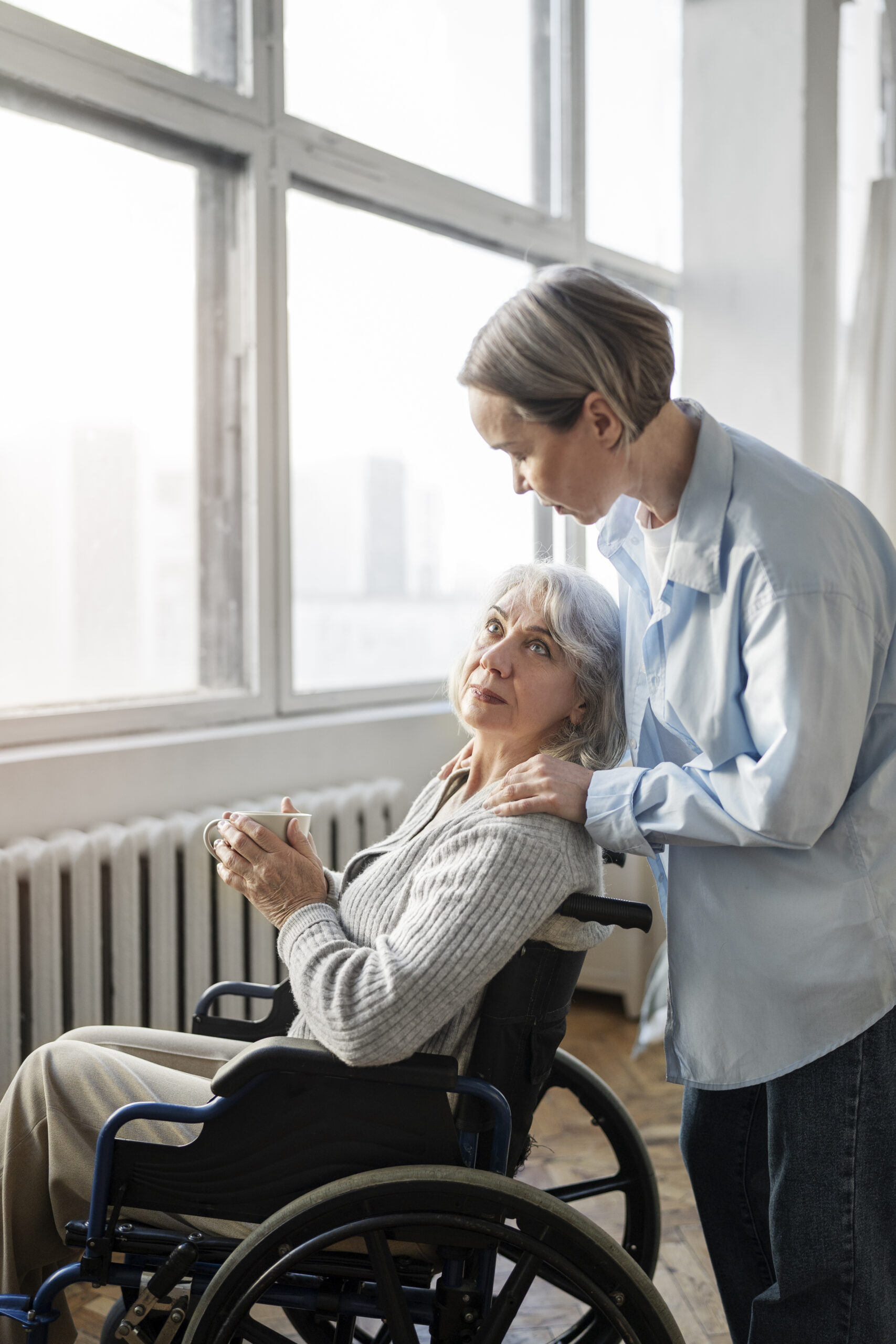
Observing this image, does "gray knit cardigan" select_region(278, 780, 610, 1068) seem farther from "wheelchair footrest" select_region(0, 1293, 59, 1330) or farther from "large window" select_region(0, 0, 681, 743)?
"large window" select_region(0, 0, 681, 743)

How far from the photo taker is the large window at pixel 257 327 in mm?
2309

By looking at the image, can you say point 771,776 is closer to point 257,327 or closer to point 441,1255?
point 441,1255

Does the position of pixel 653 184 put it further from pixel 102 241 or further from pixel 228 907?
pixel 228 907

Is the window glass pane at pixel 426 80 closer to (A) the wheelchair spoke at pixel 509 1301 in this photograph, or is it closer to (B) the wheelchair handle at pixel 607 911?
(B) the wheelchair handle at pixel 607 911

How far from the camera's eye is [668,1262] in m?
2.02

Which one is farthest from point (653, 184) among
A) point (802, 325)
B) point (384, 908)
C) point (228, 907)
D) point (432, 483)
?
point (384, 908)

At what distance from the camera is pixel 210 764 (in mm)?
2473

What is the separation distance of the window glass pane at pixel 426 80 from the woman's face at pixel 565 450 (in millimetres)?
1904

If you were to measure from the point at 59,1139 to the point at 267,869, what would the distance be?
392 mm

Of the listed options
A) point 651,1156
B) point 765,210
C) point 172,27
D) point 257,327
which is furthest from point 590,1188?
point 765,210

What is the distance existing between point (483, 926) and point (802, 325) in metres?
2.85

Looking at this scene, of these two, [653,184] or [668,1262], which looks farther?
[653,184]

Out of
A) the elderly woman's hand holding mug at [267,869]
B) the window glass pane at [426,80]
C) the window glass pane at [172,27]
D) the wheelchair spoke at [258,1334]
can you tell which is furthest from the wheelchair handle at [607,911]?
the window glass pane at [426,80]

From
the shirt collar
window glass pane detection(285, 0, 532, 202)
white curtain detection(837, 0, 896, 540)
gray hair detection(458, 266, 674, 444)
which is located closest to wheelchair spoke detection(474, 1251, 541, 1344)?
the shirt collar
